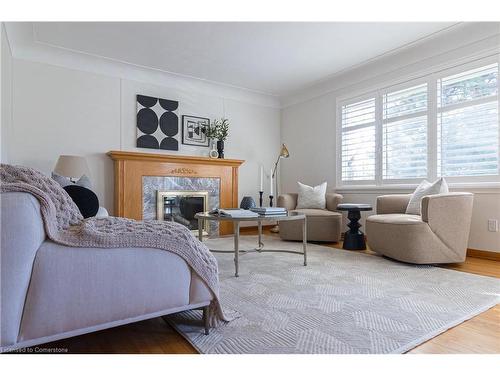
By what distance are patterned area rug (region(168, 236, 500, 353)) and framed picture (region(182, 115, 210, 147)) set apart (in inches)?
93.5

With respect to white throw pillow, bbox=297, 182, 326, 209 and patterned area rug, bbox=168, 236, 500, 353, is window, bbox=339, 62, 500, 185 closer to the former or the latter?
white throw pillow, bbox=297, 182, 326, 209

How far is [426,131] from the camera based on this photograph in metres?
3.58

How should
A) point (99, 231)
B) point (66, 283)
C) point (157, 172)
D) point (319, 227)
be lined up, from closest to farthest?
point (66, 283) < point (99, 231) < point (319, 227) < point (157, 172)

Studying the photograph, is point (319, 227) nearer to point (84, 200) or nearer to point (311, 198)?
point (311, 198)

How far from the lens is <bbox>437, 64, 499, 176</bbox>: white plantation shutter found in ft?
9.99

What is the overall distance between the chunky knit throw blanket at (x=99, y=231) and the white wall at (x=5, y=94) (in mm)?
2137

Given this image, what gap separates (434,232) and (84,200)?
2.82 metres

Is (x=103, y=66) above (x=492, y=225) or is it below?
above

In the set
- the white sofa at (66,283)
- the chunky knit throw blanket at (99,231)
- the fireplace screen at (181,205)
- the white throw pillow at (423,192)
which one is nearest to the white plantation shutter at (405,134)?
the white throw pillow at (423,192)

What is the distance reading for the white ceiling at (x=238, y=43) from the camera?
122 inches

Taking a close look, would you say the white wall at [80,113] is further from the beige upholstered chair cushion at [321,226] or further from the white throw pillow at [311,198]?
the beige upholstered chair cushion at [321,226]

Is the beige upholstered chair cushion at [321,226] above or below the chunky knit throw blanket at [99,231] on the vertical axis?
below

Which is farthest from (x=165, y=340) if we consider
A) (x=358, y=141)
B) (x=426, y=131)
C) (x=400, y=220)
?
(x=358, y=141)
